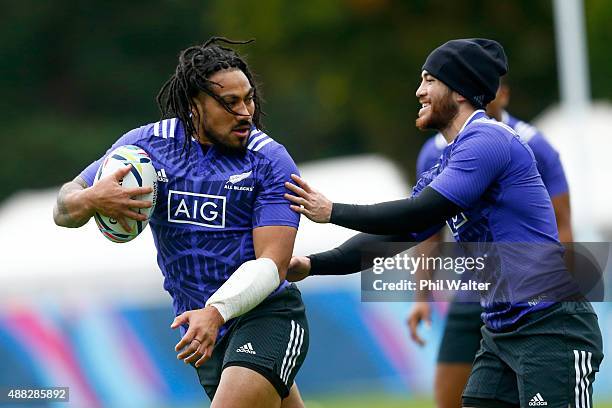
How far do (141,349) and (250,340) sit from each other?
723 cm

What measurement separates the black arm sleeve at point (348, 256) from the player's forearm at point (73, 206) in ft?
3.55

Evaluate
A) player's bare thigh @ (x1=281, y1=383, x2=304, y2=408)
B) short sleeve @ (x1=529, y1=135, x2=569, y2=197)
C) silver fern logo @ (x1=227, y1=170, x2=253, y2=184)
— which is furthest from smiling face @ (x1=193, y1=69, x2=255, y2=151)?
short sleeve @ (x1=529, y1=135, x2=569, y2=197)

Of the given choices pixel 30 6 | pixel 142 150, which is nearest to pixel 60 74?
pixel 30 6

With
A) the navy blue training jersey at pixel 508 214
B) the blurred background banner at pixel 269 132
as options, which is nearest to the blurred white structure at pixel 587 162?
the blurred background banner at pixel 269 132

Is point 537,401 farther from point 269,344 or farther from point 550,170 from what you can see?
point 550,170

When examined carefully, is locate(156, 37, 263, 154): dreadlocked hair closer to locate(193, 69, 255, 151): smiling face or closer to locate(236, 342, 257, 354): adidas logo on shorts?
locate(193, 69, 255, 151): smiling face

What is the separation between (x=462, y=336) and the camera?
24.2 ft

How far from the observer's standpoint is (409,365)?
12.8 m

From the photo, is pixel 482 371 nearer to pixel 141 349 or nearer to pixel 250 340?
pixel 250 340

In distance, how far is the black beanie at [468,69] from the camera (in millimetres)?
5676

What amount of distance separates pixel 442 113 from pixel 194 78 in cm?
112

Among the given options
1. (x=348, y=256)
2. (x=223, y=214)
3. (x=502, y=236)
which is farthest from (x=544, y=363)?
(x=223, y=214)

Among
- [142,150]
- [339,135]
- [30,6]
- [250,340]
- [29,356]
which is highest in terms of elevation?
[30,6]

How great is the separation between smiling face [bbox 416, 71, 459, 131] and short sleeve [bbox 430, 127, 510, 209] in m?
0.26
